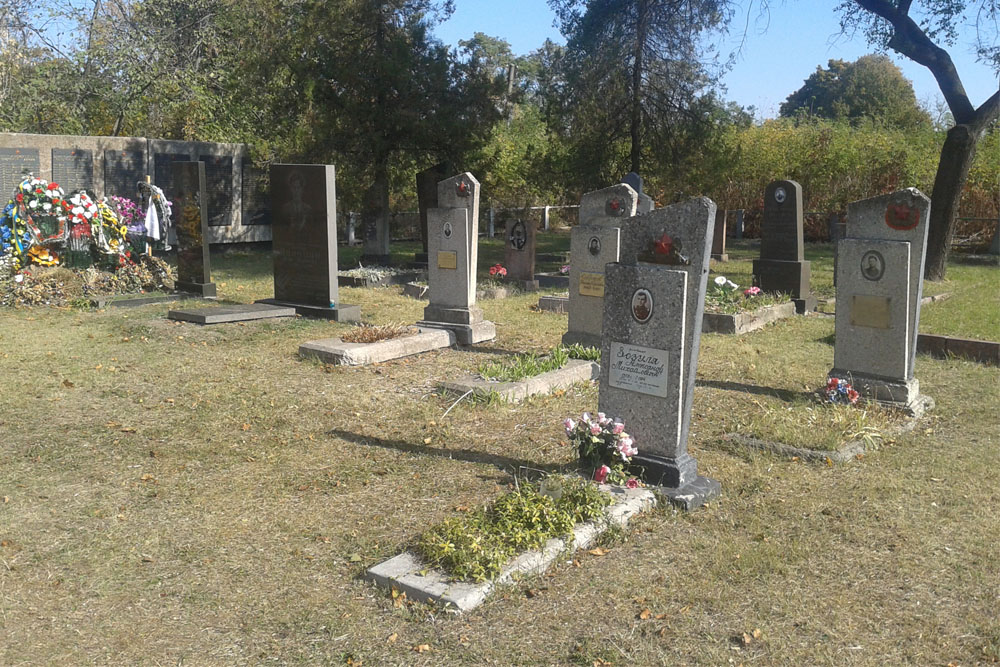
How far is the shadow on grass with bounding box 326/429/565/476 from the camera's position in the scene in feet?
18.6

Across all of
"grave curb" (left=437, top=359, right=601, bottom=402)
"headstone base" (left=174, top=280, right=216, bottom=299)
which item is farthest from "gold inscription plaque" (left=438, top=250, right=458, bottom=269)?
"headstone base" (left=174, top=280, right=216, bottom=299)

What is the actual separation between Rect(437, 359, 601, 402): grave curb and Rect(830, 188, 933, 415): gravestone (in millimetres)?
2235

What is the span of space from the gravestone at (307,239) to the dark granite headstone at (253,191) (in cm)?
906

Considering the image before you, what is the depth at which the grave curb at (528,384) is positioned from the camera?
729 cm

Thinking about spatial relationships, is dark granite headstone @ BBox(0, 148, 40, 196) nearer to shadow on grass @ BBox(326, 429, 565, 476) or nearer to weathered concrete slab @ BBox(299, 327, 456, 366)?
weathered concrete slab @ BBox(299, 327, 456, 366)

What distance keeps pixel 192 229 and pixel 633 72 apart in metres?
9.69

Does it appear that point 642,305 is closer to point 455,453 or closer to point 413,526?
point 455,453

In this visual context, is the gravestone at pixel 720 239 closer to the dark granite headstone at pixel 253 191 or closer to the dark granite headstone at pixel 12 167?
the dark granite headstone at pixel 253 191

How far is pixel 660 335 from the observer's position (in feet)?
16.8

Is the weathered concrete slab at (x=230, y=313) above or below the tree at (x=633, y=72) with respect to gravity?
below

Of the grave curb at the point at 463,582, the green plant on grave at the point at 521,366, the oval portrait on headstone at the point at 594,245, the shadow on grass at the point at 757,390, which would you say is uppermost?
the oval portrait on headstone at the point at 594,245

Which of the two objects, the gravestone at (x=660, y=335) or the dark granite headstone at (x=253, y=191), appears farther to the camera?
the dark granite headstone at (x=253, y=191)

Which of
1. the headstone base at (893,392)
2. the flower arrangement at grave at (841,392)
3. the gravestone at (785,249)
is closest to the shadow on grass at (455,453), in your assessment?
the flower arrangement at grave at (841,392)

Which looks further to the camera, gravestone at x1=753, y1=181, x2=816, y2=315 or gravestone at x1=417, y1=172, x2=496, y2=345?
gravestone at x1=753, y1=181, x2=816, y2=315
